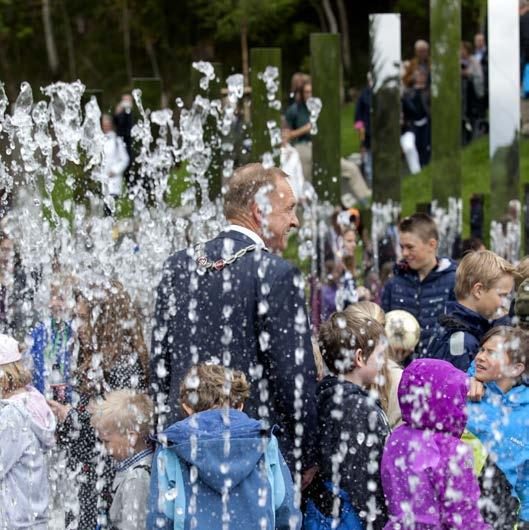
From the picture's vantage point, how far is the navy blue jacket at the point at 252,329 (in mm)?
5195

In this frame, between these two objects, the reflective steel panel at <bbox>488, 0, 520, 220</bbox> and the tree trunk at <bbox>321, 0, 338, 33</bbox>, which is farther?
the tree trunk at <bbox>321, 0, 338, 33</bbox>

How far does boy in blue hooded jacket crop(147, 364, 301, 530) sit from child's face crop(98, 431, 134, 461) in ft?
1.30

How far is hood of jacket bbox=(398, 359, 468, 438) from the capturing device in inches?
199

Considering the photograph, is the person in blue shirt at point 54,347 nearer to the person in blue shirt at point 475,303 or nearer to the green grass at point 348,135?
the person in blue shirt at point 475,303

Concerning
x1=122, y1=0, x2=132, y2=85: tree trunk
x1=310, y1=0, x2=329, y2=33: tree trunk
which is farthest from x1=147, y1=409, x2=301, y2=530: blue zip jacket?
x1=122, y1=0, x2=132, y2=85: tree trunk

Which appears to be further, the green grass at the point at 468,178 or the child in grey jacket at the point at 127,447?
the green grass at the point at 468,178

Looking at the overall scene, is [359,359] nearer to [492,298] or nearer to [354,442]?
[354,442]

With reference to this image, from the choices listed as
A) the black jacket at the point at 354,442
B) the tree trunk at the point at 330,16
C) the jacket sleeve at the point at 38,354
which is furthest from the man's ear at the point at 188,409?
the tree trunk at the point at 330,16

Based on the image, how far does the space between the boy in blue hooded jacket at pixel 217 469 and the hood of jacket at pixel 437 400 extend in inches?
21.0

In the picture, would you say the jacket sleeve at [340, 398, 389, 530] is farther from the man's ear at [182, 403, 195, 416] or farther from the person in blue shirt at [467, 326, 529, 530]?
the man's ear at [182, 403, 195, 416]

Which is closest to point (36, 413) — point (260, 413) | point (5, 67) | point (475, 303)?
point (260, 413)

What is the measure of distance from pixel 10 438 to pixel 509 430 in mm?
2046

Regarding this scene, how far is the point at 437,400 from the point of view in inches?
199

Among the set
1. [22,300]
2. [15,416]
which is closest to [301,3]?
[22,300]
